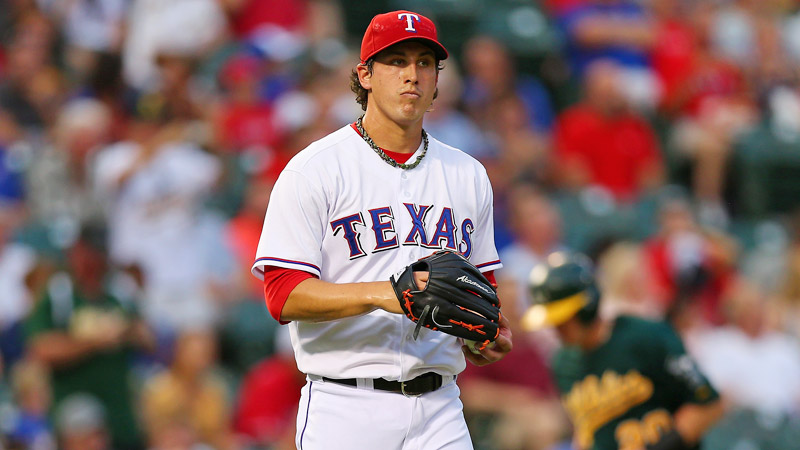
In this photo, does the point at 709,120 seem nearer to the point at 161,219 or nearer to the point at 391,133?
the point at 161,219

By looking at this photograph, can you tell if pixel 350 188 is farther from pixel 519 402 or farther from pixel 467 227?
pixel 519 402

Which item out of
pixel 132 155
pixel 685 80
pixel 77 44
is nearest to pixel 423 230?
pixel 132 155

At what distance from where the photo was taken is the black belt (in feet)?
11.9

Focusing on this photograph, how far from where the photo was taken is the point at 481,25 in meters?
11.5

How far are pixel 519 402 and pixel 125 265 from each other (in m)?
3.09

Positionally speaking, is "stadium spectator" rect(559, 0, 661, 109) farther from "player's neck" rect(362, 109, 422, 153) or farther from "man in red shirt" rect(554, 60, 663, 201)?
"player's neck" rect(362, 109, 422, 153)

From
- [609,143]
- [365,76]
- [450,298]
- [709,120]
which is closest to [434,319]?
[450,298]

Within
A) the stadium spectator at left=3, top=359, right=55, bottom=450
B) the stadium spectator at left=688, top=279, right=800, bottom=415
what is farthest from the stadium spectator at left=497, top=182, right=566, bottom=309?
the stadium spectator at left=3, top=359, right=55, bottom=450

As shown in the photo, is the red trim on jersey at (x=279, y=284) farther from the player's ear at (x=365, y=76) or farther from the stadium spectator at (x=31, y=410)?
the stadium spectator at (x=31, y=410)

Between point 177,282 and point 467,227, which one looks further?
point 177,282

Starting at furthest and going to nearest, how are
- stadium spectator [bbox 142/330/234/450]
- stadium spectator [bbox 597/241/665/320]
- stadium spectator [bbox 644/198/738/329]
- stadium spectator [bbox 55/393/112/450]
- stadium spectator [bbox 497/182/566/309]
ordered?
stadium spectator [bbox 644/198/738/329] < stadium spectator [bbox 497/182/566/309] < stadium spectator [bbox 597/241/665/320] < stadium spectator [bbox 142/330/234/450] < stadium spectator [bbox 55/393/112/450]

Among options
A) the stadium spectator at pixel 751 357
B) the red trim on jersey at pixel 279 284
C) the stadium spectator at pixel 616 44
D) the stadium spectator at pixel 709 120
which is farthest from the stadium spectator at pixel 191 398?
the stadium spectator at pixel 616 44

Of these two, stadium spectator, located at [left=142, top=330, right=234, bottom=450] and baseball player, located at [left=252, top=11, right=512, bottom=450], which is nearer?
baseball player, located at [left=252, top=11, right=512, bottom=450]

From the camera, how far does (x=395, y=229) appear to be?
11.9 feet
